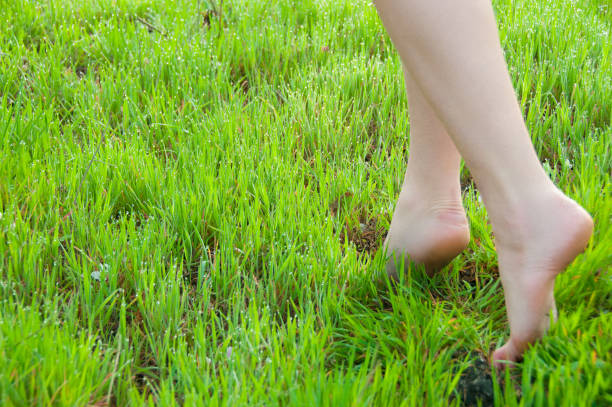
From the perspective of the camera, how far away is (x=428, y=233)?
1521mm

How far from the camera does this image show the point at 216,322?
1.48 meters

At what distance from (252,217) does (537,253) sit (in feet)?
2.69

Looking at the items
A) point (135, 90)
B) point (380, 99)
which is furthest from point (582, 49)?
point (135, 90)

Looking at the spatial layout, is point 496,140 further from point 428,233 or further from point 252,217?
point 252,217

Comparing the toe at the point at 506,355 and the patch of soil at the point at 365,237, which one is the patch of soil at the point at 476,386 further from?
the patch of soil at the point at 365,237

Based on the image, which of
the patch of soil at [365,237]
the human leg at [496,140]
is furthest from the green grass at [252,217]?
the human leg at [496,140]

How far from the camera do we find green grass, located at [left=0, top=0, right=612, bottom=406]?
1.18 m

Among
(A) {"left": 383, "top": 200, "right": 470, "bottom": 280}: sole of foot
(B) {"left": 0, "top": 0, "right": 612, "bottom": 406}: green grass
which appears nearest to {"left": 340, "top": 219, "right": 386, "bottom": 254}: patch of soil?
(B) {"left": 0, "top": 0, "right": 612, "bottom": 406}: green grass

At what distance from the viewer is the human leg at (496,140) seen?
108cm

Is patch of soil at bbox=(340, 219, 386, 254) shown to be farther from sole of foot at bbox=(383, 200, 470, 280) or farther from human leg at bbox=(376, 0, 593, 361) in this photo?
human leg at bbox=(376, 0, 593, 361)

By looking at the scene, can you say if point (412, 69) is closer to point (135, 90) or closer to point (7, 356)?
point (7, 356)

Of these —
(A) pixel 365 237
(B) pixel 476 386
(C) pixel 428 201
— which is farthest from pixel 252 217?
(B) pixel 476 386

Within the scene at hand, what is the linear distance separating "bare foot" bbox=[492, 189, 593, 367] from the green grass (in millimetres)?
58

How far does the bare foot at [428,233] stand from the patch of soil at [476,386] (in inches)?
15.0
